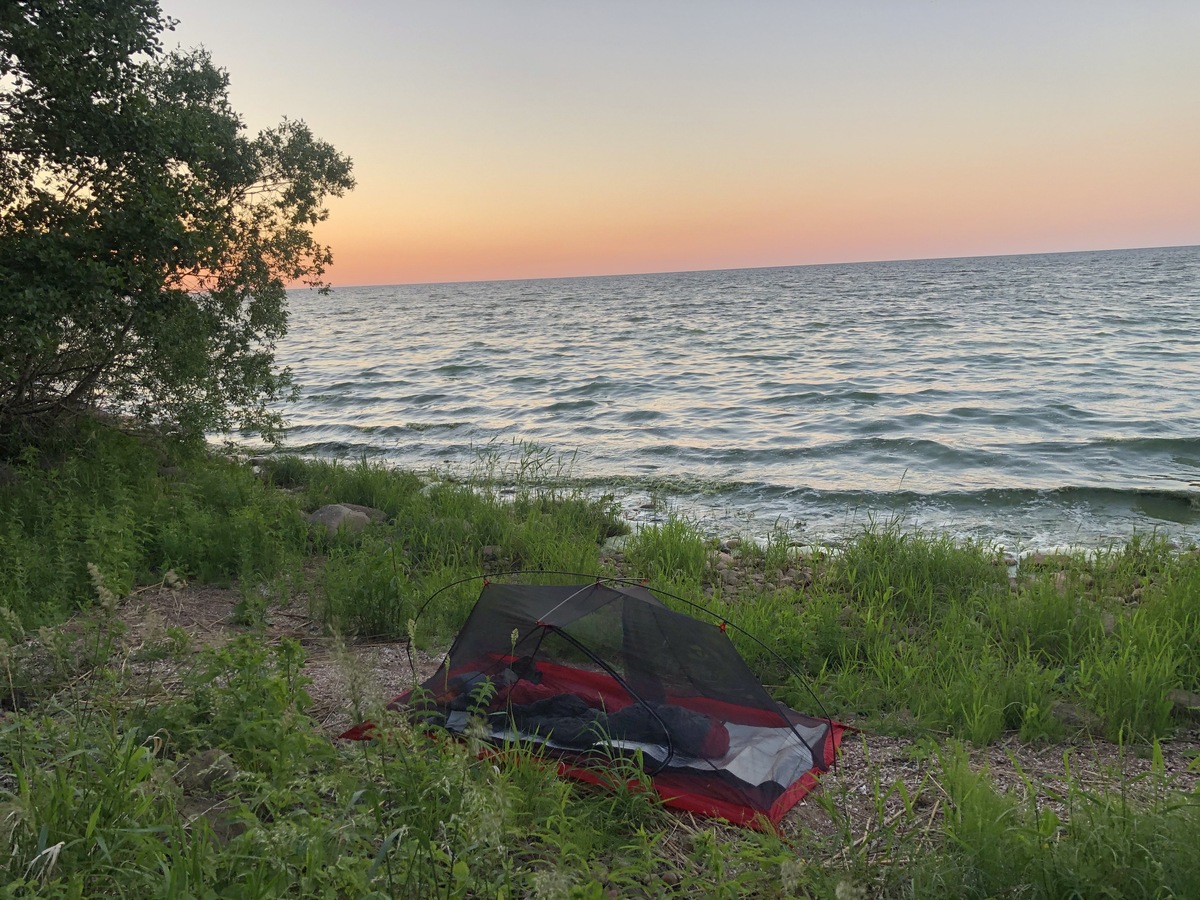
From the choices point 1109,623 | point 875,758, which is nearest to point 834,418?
point 1109,623

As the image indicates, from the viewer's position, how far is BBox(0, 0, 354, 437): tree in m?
6.19

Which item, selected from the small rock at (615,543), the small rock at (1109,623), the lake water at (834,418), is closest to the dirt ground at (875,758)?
the small rock at (1109,623)

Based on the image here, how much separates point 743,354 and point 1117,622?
2169cm

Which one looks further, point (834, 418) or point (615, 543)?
point (834, 418)

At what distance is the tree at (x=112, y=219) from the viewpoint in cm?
619

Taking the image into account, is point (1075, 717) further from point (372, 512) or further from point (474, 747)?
point (372, 512)

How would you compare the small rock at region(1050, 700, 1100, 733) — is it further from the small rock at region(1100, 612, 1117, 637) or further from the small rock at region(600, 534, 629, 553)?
the small rock at region(600, 534, 629, 553)

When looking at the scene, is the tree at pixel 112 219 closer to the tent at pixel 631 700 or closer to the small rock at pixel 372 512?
the small rock at pixel 372 512

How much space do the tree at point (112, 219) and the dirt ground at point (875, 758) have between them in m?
2.79

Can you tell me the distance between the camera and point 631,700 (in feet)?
13.3

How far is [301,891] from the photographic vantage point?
7.84 feet

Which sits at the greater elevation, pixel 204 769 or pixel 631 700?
pixel 204 769

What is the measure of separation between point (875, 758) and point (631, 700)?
128 centimetres

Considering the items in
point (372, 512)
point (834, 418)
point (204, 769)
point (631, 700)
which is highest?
point (204, 769)
